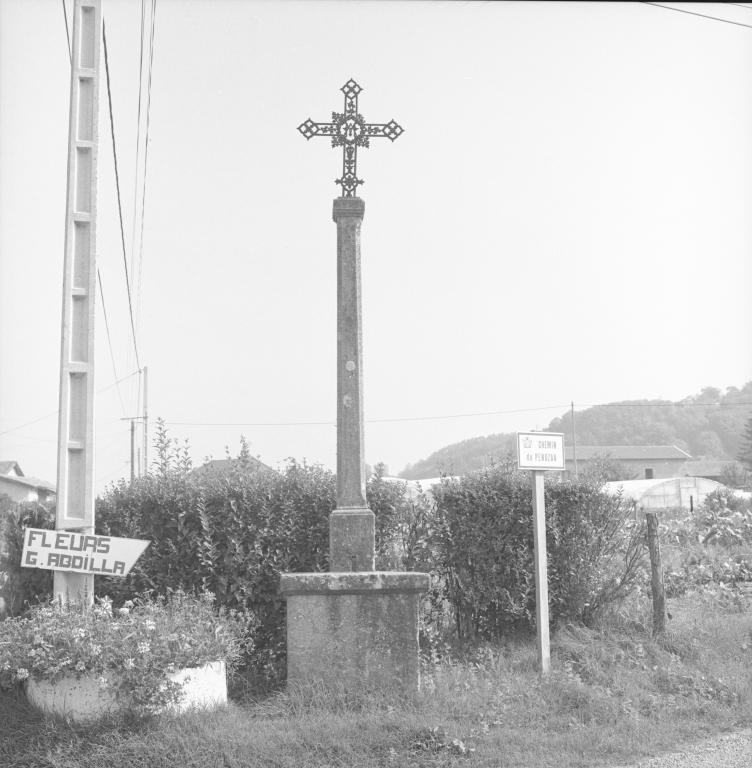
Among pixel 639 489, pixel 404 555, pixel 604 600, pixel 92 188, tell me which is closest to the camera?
pixel 92 188

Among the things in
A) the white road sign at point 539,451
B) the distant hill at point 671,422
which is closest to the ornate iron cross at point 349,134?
the white road sign at point 539,451

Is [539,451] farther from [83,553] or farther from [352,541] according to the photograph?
[83,553]

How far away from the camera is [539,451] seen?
6656 millimetres

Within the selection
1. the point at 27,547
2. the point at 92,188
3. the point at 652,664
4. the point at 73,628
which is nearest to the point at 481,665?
the point at 652,664

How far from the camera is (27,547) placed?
5.75 meters

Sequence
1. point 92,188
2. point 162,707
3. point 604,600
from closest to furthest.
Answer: point 162,707
point 92,188
point 604,600

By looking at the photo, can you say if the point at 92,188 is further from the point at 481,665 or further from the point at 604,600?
the point at 604,600

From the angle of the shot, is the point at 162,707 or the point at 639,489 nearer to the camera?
the point at 162,707

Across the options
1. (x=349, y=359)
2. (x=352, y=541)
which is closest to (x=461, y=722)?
(x=352, y=541)

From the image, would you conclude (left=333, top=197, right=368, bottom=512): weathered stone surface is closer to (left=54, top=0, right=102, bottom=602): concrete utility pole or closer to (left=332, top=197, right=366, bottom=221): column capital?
(left=332, top=197, right=366, bottom=221): column capital

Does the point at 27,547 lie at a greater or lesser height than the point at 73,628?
greater

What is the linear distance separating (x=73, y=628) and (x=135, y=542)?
79 centimetres

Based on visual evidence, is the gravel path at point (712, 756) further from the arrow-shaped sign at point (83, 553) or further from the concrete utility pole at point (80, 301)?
the concrete utility pole at point (80, 301)

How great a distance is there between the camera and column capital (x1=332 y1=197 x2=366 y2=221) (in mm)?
6727
